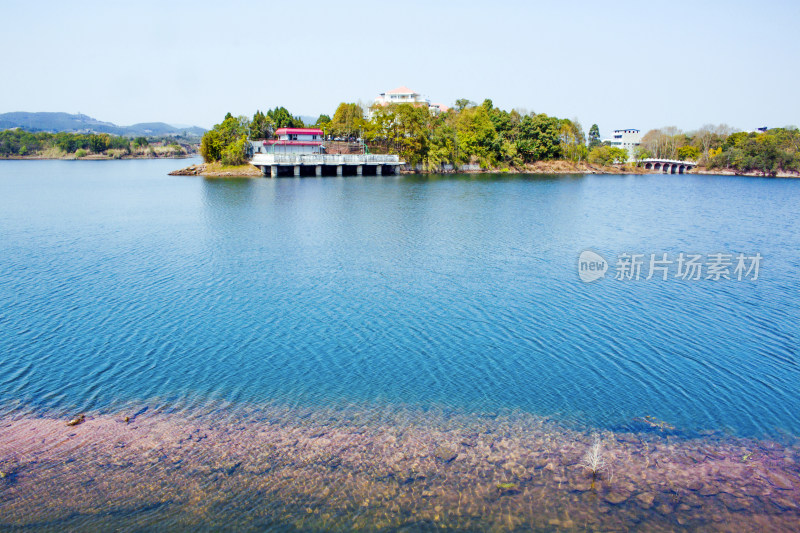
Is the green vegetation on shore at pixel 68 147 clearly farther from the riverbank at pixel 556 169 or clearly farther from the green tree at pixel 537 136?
the green tree at pixel 537 136

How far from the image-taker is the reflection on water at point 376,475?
10.4 meters

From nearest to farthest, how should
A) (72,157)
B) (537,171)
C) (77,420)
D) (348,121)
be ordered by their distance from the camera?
(77,420) → (348,121) → (537,171) → (72,157)

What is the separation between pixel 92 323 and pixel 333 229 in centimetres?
2362

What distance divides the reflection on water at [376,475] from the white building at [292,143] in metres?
89.8

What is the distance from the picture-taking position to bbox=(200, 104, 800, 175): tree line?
9775cm

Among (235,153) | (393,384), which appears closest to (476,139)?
(235,153)

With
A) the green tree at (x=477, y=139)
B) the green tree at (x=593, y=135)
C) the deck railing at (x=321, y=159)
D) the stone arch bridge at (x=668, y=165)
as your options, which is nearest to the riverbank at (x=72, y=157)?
the deck railing at (x=321, y=159)

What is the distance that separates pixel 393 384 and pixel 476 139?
10129 cm

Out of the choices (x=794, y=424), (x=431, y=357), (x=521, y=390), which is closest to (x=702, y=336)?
(x=794, y=424)

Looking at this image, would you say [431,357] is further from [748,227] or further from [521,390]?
[748,227]

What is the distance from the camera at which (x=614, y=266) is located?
31062 mm

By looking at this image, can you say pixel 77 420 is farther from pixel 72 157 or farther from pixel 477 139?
pixel 72 157

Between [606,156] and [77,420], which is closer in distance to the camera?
[77,420]

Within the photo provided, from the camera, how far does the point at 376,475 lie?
38.2 feet
